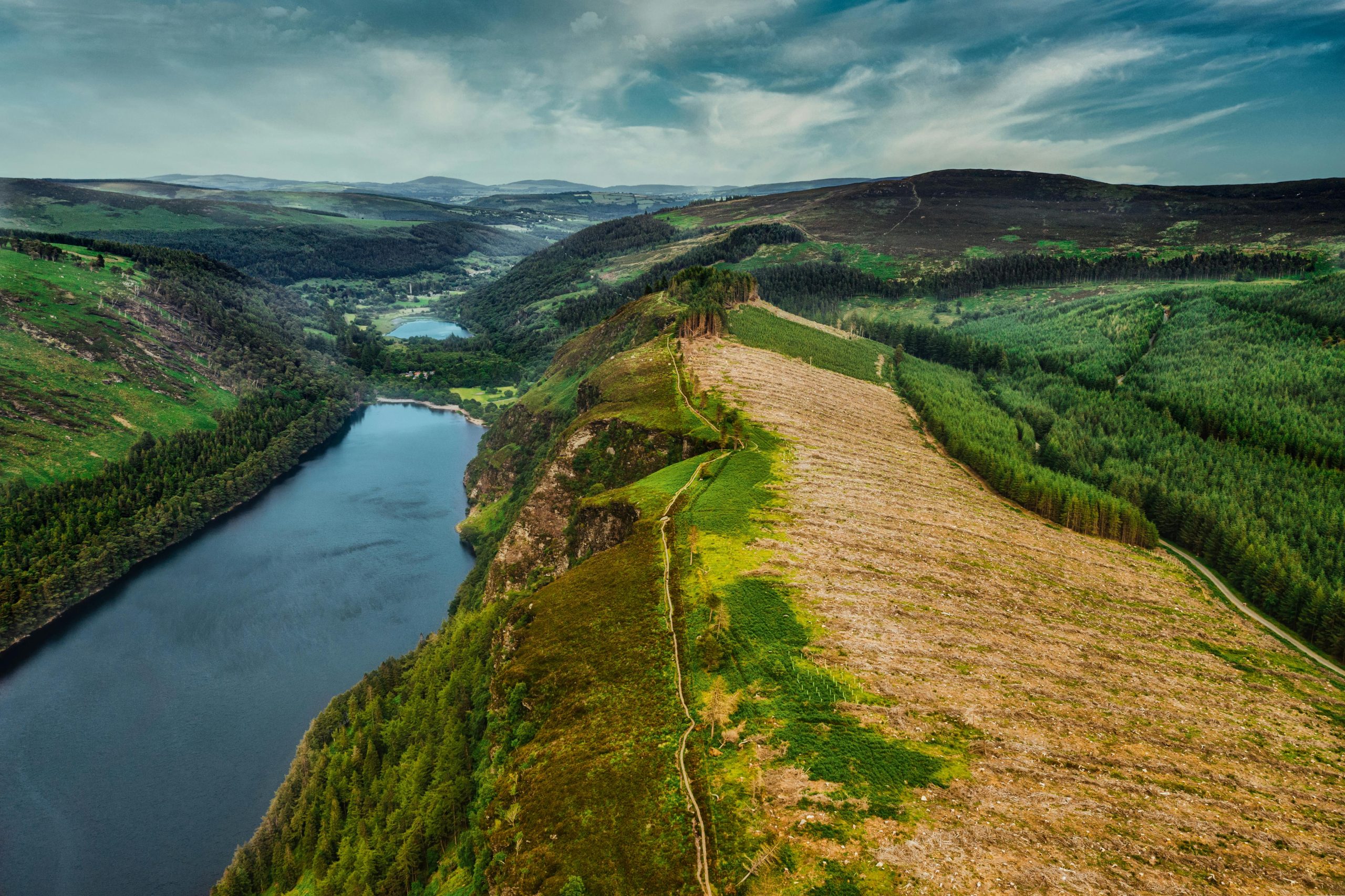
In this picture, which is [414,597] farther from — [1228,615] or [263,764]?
[1228,615]

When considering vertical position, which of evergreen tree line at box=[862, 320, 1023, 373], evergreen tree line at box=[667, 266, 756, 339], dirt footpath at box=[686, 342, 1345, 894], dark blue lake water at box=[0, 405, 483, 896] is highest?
evergreen tree line at box=[667, 266, 756, 339]

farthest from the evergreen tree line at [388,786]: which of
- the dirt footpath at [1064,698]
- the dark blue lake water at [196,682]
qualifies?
the dirt footpath at [1064,698]

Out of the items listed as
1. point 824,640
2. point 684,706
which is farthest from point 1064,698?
point 684,706

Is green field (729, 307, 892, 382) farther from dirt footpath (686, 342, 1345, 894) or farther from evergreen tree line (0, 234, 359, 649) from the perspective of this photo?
evergreen tree line (0, 234, 359, 649)

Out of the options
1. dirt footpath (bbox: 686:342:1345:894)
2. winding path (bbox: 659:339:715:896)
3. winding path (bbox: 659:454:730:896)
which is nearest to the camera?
winding path (bbox: 659:454:730:896)

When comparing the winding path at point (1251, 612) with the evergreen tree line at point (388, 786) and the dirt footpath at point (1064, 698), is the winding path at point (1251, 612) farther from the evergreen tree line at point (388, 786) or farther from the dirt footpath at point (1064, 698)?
the evergreen tree line at point (388, 786)

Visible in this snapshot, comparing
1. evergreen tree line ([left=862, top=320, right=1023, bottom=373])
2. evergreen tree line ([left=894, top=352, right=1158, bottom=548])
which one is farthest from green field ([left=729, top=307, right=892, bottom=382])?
evergreen tree line ([left=862, top=320, right=1023, bottom=373])

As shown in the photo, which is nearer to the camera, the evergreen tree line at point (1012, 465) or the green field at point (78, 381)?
the evergreen tree line at point (1012, 465)
